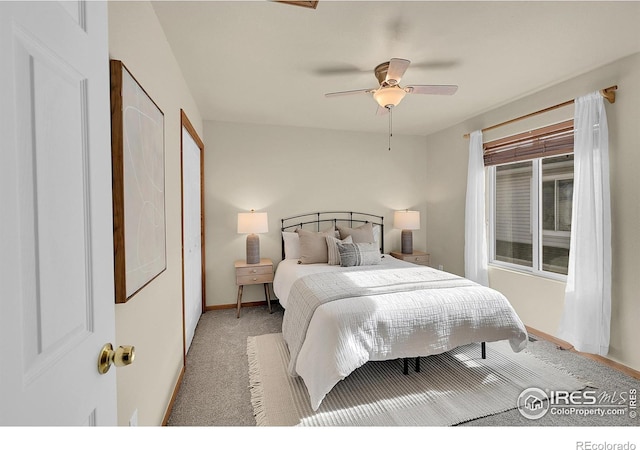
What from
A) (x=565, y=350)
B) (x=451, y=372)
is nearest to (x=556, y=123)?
(x=565, y=350)

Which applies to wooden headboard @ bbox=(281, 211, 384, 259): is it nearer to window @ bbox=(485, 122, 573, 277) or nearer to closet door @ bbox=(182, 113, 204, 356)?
closet door @ bbox=(182, 113, 204, 356)

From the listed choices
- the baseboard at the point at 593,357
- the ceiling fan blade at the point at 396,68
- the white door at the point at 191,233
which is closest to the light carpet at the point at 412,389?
the baseboard at the point at 593,357

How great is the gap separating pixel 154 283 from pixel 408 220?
368 cm

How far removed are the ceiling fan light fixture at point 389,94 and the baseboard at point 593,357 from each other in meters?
2.83

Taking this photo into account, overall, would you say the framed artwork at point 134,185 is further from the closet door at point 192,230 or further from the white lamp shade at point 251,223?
the white lamp shade at point 251,223

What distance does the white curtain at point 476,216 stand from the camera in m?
3.85

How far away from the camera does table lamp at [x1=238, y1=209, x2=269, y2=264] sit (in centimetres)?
383

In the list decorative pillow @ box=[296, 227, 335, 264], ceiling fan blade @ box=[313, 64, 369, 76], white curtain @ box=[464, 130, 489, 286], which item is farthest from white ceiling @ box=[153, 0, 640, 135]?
decorative pillow @ box=[296, 227, 335, 264]

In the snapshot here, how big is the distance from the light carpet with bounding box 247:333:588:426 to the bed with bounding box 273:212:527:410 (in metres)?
0.16

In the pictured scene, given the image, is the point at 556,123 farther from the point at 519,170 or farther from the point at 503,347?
the point at 503,347

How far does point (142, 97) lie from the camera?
5.00 ft

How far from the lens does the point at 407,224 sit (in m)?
4.60

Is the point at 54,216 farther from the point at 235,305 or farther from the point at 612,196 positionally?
the point at 235,305
